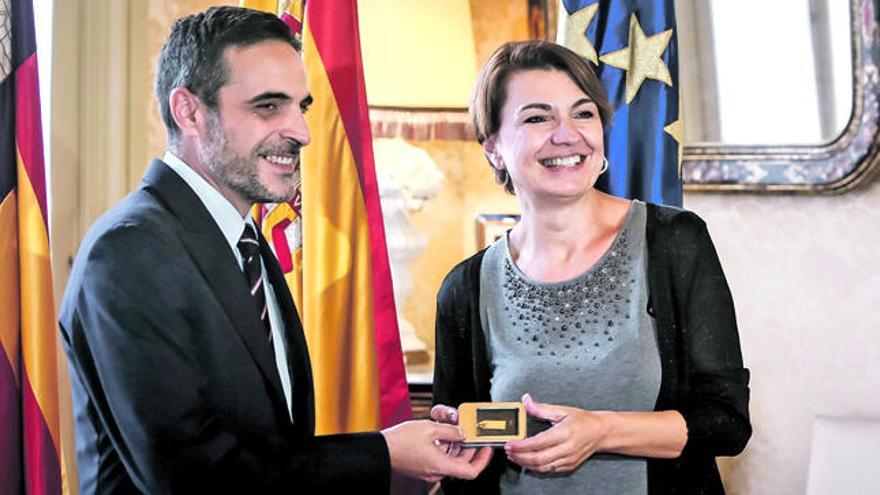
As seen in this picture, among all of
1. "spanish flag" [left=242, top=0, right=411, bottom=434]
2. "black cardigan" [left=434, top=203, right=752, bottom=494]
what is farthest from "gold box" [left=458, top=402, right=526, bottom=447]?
"spanish flag" [left=242, top=0, right=411, bottom=434]

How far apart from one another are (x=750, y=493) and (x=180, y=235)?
1977mm

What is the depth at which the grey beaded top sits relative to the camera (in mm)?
1831

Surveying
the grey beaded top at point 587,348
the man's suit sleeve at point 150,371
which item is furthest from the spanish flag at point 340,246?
the man's suit sleeve at point 150,371

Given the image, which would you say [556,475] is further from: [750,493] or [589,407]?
[750,493]

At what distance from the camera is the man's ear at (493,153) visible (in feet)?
6.88

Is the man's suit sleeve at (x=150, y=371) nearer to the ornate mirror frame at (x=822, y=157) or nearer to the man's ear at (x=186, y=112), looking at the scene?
the man's ear at (x=186, y=112)

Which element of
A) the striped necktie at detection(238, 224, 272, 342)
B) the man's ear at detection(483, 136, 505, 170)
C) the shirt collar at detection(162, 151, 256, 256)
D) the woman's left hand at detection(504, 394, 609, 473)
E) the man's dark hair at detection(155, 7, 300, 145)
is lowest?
the woman's left hand at detection(504, 394, 609, 473)

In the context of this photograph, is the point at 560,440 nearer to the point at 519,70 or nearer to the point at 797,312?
the point at 519,70

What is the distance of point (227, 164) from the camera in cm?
166

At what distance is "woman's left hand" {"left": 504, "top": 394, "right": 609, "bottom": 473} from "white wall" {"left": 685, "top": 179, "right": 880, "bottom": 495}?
4.03 feet

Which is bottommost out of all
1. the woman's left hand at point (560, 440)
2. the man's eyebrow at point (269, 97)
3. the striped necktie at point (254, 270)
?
the woman's left hand at point (560, 440)

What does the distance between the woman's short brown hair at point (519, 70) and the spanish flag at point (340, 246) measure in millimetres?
597

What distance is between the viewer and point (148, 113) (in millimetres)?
3287

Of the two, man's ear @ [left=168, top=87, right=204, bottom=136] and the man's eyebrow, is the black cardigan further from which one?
man's ear @ [left=168, top=87, right=204, bottom=136]
